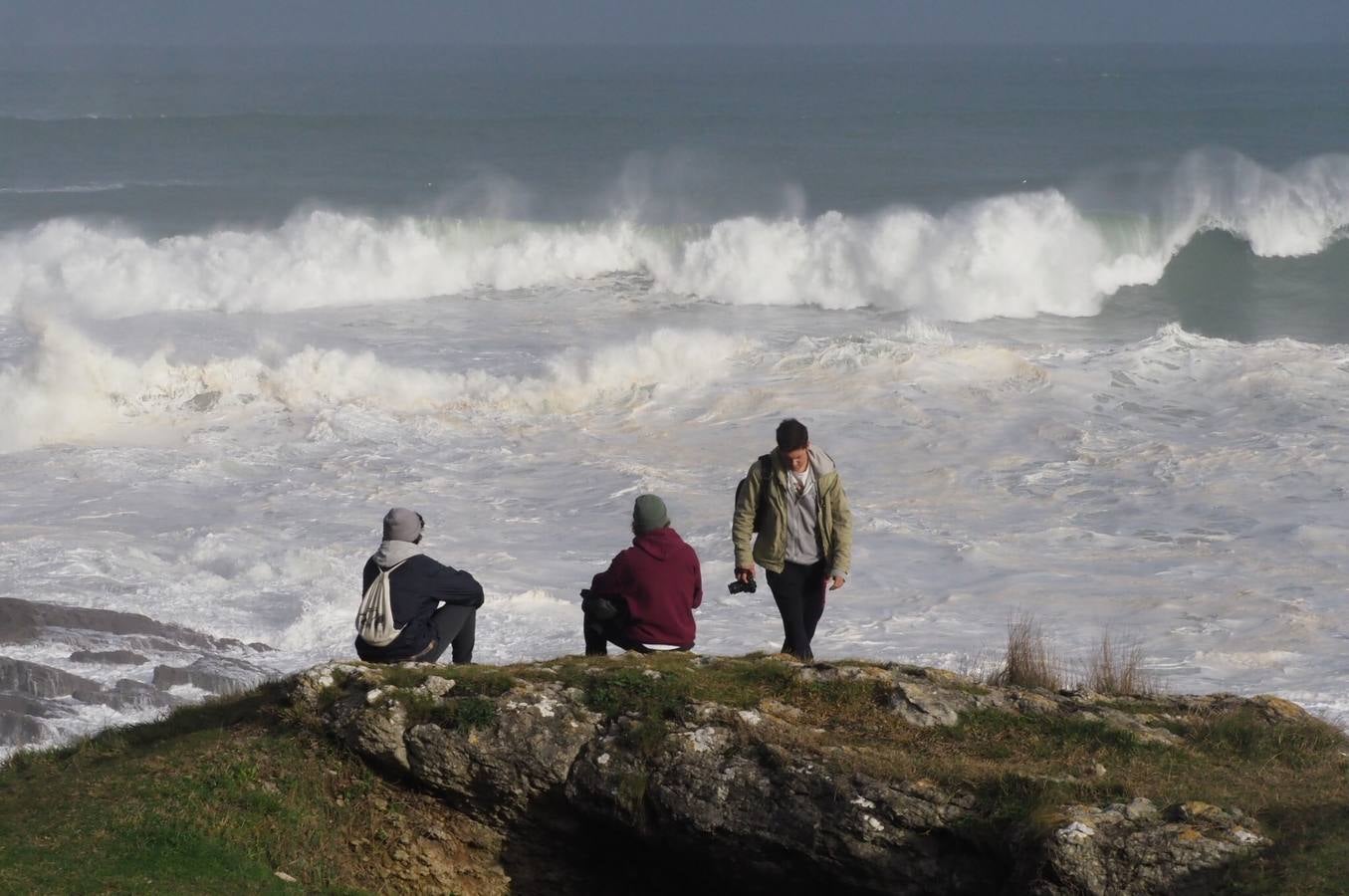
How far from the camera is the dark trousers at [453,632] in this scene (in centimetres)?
761

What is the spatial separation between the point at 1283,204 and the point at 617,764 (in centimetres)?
3502

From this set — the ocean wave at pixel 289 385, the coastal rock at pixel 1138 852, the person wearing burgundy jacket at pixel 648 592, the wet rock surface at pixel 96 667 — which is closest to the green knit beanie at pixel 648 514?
the person wearing burgundy jacket at pixel 648 592

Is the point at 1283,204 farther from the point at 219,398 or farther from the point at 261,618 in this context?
the point at 261,618

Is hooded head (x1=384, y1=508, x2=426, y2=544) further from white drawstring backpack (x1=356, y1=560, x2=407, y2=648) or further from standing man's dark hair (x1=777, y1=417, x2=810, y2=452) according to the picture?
standing man's dark hair (x1=777, y1=417, x2=810, y2=452)

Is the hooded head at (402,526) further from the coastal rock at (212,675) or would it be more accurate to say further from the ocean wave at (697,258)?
the ocean wave at (697,258)

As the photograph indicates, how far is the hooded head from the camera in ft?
24.0

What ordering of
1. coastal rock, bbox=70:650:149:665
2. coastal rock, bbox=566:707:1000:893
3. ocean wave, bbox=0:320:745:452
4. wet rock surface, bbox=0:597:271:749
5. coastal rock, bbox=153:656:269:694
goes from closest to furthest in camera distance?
coastal rock, bbox=566:707:1000:893, wet rock surface, bbox=0:597:271:749, coastal rock, bbox=153:656:269:694, coastal rock, bbox=70:650:149:665, ocean wave, bbox=0:320:745:452

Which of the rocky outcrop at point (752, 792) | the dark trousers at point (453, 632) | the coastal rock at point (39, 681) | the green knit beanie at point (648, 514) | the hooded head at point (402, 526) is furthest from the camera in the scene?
the coastal rock at point (39, 681)

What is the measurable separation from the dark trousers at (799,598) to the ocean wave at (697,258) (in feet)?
70.8

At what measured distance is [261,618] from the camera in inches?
516

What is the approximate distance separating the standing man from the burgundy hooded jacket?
0.29 metres

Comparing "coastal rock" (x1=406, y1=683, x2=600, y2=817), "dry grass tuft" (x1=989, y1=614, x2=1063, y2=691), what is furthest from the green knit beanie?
"dry grass tuft" (x1=989, y1=614, x2=1063, y2=691)

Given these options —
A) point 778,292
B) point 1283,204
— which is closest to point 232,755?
point 778,292

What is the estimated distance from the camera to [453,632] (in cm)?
774
